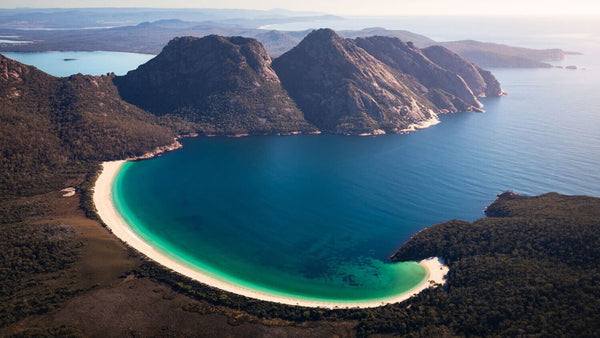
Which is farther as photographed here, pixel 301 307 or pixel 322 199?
pixel 322 199

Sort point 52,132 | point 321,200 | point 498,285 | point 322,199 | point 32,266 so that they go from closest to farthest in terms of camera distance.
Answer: point 498,285, point 32,266, point 321,200, point 322,199, point 52,132

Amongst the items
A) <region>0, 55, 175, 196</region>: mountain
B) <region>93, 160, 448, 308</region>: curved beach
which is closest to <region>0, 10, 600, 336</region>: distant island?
<region>93, 160, 448, 308</region>: curved beach

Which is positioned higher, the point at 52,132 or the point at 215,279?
the point at 52,132

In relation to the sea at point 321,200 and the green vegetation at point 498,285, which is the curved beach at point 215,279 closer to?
the sea at point 321,200

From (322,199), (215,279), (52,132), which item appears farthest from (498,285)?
(52,132)

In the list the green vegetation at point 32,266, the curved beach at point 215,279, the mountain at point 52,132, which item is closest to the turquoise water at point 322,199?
the curved beach at point 215,279

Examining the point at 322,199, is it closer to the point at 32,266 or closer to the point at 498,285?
the point at 498,285
